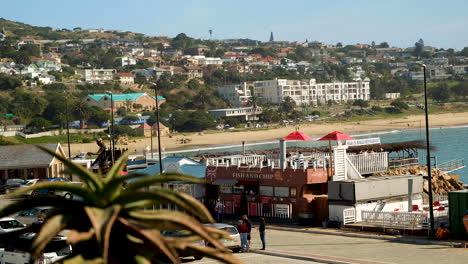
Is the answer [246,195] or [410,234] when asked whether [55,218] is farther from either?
[246,195]

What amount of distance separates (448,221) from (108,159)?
2681 centimetres

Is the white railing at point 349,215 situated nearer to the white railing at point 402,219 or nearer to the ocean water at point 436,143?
the white railing at point 402,219

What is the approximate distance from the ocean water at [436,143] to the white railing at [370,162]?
33507mm

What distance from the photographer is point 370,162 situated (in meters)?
38.2

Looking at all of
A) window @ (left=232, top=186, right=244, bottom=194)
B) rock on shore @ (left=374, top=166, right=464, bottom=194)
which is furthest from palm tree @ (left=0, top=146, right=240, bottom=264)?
rock on shore @ (left=374, top=166, right=464, bottom=194)

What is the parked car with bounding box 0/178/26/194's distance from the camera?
50.6 metres

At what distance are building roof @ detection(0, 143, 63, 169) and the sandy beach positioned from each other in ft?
175

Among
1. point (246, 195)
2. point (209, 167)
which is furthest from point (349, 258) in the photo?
point (209, 167)

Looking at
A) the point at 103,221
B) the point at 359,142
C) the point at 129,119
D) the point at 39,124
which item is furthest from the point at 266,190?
the point at 129,119

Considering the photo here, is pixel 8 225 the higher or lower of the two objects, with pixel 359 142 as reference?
lower

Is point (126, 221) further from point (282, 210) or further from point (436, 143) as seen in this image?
point (436, 143)

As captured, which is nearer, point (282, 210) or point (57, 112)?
point (282, 210)

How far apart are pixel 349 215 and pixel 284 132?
126m

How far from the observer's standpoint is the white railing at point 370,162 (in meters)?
37.2
